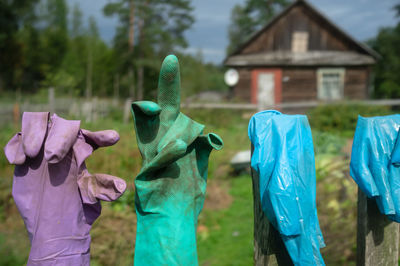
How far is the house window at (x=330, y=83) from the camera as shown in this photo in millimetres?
15250

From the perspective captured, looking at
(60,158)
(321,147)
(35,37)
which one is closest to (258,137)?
(60,158)

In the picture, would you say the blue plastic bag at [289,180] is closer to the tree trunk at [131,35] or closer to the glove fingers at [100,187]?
the glove fingers at [100,187]

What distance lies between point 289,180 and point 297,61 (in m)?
14.6

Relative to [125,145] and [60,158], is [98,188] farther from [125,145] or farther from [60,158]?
[125,145]

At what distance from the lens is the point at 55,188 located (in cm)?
144

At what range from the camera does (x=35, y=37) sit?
2773cm

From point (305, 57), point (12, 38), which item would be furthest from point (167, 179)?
point (12, 38)

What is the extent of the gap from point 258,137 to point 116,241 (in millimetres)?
2212

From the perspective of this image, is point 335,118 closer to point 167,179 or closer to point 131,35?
point 167,179

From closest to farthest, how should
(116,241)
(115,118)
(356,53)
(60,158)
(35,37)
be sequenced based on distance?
Answer: (60,158) < (116,241) < (115,118) < (356,53) < (35,37)

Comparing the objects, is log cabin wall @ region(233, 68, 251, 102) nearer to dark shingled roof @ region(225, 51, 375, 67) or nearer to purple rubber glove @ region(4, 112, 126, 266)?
dark shingled roof @ region(225, 51, 375, 67)

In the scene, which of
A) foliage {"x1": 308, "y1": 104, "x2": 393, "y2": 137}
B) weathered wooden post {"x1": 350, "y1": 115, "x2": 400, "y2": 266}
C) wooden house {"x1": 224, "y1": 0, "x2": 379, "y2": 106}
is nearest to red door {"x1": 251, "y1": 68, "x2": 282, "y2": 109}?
wooden house {"x1": 224, "y1": 0, "x2": 379, "y2": 106}

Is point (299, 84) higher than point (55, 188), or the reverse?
point (299, 84)

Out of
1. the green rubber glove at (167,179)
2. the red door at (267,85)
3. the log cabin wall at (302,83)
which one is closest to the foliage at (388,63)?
the log cabin wall at (302,83)
